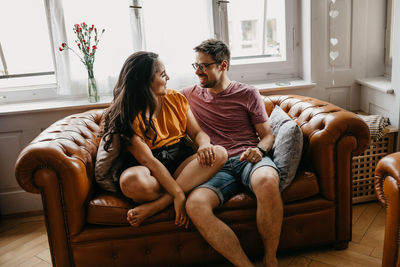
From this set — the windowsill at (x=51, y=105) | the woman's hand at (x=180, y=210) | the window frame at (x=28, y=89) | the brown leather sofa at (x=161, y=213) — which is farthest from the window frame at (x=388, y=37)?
the window frame at (x=28, y=89)

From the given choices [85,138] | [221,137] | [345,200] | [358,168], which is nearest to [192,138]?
[221,137]

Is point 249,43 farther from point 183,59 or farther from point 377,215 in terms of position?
point 377,215

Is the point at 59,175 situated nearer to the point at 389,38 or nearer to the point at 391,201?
the point at 391,201

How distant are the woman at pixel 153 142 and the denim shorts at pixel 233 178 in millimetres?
54

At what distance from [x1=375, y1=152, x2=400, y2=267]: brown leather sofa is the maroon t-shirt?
777mm

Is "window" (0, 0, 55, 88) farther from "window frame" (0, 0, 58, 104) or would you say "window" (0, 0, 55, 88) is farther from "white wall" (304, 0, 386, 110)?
"white wall" (304, 0, 386, 110)

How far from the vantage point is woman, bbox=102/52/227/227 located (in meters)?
1.86

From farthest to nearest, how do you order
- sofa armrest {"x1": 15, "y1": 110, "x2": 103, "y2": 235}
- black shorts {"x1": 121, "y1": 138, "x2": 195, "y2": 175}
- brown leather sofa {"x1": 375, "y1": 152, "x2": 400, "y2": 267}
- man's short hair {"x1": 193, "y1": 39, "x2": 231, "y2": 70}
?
man's short hair {"x1": 193, "y1": 39, "x2": 231, "y2": 70}, black shorts {"x1": 121, "y1": 138, "x2": 195, "y2": 175}, sofa armrest {"x1": 15, "y1": 110, "x2": 103, "y2": 235}, brown leather sofa {"x1": 375, "y1": 152, "x2": 400, "y2": 267}

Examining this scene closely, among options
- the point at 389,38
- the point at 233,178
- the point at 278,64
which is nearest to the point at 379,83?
the point at 389,38

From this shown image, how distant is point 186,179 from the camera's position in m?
1.93

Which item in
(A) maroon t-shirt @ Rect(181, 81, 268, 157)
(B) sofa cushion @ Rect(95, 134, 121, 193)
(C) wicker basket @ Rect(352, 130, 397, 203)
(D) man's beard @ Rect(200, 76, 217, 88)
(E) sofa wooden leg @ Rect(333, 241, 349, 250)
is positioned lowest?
(E) sofa wooden leg @ Rect(333, 241, 349, 250)

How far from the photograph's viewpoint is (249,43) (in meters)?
3.05

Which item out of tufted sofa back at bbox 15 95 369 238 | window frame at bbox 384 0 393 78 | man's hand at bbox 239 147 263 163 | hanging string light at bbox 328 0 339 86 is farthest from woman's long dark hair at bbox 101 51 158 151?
window frame at bbox 384 0 393 78

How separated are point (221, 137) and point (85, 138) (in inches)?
30.1
